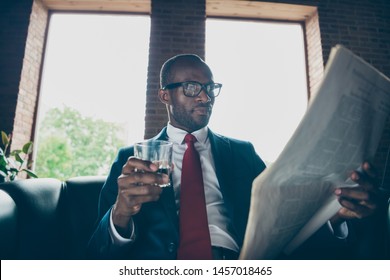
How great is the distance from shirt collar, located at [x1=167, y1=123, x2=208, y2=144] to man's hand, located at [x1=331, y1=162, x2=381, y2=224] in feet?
2.48

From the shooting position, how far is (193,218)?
0.96 metres

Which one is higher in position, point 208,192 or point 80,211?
point 208,192

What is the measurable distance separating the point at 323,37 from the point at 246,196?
8.56ft

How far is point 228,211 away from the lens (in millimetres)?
1122

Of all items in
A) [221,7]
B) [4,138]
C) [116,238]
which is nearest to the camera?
[116,238]

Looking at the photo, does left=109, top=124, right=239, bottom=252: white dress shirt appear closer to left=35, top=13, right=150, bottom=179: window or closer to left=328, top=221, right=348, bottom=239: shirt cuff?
left=328, top=221, right=348, bottom=239: shirt cuff

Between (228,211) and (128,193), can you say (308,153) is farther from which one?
(228,211)

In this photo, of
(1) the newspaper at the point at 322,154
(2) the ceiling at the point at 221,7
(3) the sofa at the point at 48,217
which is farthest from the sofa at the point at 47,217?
(2) the ceiling at the point at 221,7

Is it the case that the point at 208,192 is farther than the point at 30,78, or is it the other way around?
the point at 30,78

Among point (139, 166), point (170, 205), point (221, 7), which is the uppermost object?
point (221, 7)

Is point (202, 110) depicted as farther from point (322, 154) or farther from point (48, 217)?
point (48, 217)

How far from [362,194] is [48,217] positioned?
1302 millimetres

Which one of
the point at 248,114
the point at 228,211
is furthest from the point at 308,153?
the point at 248,114

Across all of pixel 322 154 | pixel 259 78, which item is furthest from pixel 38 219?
pixel 259 78
